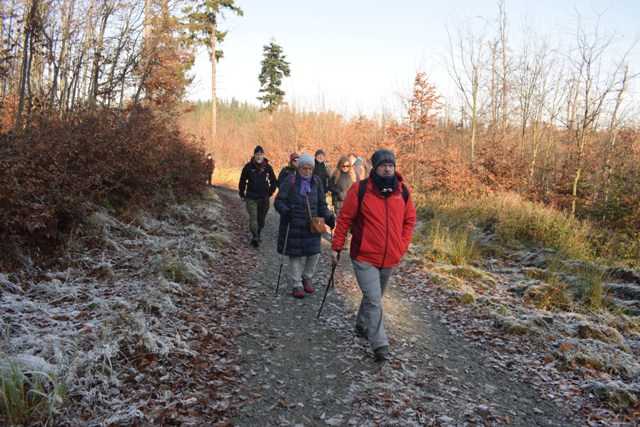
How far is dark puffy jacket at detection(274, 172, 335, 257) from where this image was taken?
257 inches

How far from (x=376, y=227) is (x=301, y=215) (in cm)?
226

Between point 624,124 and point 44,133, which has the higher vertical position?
point 624,124

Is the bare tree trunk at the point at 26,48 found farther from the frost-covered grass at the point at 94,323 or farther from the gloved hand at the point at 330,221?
the gloved hand at the point at 330,221

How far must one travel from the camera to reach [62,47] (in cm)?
1032

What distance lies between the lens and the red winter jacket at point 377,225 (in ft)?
14.9

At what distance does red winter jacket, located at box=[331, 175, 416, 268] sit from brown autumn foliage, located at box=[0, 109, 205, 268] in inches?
157

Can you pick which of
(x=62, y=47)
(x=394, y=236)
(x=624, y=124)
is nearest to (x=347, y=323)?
(x=394, y=236)

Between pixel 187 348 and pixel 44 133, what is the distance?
181 inches

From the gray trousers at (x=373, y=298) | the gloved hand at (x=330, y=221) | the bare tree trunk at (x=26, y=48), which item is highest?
the bare tree trunk at (x=26, y=48)

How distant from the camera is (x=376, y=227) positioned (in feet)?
14.9

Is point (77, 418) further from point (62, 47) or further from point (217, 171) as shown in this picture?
point (217, 171)

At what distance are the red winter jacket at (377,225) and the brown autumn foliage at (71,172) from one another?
398cm

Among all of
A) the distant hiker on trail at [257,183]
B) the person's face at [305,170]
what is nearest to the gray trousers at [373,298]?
the person's face at [305,170]

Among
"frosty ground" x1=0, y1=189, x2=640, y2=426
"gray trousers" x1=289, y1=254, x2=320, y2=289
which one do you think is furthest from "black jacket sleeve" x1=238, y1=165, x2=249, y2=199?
"gray trousers" x1=289, y1=254, x2=320, y2=289
